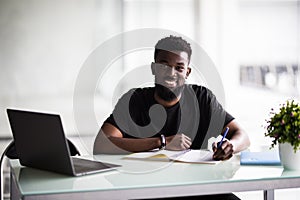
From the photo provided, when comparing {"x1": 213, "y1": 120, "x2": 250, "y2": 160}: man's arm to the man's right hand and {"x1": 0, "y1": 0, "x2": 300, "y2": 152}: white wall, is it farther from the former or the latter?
{"x1": 0, "y1": 0, "x2": 300, "y2": 152}: white wall

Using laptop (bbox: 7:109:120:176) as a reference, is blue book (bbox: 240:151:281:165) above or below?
below

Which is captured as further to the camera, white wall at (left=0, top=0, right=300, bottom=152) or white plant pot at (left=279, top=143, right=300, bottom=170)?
white wall at (left=0, top=0, right=300, bottom=152)

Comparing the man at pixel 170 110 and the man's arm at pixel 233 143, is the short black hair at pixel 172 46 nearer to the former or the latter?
the man at pixel 170 110

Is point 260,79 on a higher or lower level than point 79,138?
higher

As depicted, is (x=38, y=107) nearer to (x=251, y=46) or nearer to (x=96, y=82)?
(x=96, y=82)

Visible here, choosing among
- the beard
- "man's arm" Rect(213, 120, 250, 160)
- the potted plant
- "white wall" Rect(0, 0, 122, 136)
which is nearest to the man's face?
the beard

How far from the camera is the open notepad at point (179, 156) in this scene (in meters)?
2.23

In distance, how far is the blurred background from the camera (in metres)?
3.66

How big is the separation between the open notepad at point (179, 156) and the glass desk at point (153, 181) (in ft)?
0.21

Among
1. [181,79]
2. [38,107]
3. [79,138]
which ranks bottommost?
[79,138]

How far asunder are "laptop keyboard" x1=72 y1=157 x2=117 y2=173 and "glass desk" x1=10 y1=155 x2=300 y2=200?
46mm

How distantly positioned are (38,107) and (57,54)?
39 cm

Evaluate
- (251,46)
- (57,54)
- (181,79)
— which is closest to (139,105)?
(181,79)

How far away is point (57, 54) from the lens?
3.72m
